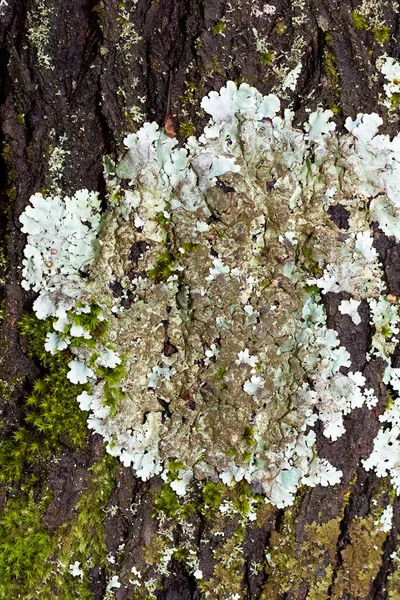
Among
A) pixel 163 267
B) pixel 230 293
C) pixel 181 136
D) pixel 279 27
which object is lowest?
pixel 230 293

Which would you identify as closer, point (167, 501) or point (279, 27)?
point (279, 27)

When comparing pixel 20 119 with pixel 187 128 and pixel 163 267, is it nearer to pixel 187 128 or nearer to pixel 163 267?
pixel 187 128

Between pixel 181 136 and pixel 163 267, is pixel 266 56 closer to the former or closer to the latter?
pixel 181 136

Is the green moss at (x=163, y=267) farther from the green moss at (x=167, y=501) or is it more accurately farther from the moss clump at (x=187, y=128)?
the green moss at (x=167, y=501)

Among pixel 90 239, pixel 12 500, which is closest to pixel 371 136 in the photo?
pixel 90 239

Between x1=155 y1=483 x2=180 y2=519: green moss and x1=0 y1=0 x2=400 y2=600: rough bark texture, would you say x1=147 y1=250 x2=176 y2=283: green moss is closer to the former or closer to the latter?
x1=0 y1=0 x2=400 y2=600: rough bark texture

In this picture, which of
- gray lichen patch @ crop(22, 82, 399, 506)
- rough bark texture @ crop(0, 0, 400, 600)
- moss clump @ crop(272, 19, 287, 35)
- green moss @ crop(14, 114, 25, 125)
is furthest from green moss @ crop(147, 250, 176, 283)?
moss clump @ crop(272, 19, 287, 35)

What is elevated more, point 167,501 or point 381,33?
point 381,33

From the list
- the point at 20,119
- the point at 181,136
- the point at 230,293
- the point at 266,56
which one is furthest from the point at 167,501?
the point at 266,56
